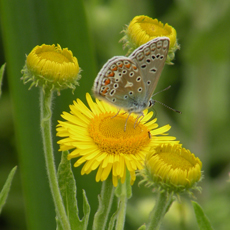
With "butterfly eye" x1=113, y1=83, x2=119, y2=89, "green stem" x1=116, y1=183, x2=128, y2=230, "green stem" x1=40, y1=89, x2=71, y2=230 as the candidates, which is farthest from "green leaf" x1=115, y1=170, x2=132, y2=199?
"butterfly eye" x1=113, y1=83, x2=119, y2=89

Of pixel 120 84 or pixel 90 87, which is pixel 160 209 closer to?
pixel 120 84

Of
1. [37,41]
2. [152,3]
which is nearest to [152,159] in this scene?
[37,41]

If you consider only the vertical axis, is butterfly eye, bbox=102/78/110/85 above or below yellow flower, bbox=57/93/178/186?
above

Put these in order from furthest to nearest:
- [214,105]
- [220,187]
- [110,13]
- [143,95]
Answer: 1. [214,105]
2. [110,13]
3. [220,187]
4. [143,95]

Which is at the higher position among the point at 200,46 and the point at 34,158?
the point at 200,46

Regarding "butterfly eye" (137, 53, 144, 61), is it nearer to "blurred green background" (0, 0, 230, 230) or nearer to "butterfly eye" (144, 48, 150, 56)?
"butterfly eye" (144, 48, 150, 56)

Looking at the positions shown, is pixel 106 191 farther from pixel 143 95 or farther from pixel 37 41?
pixel 37 41
